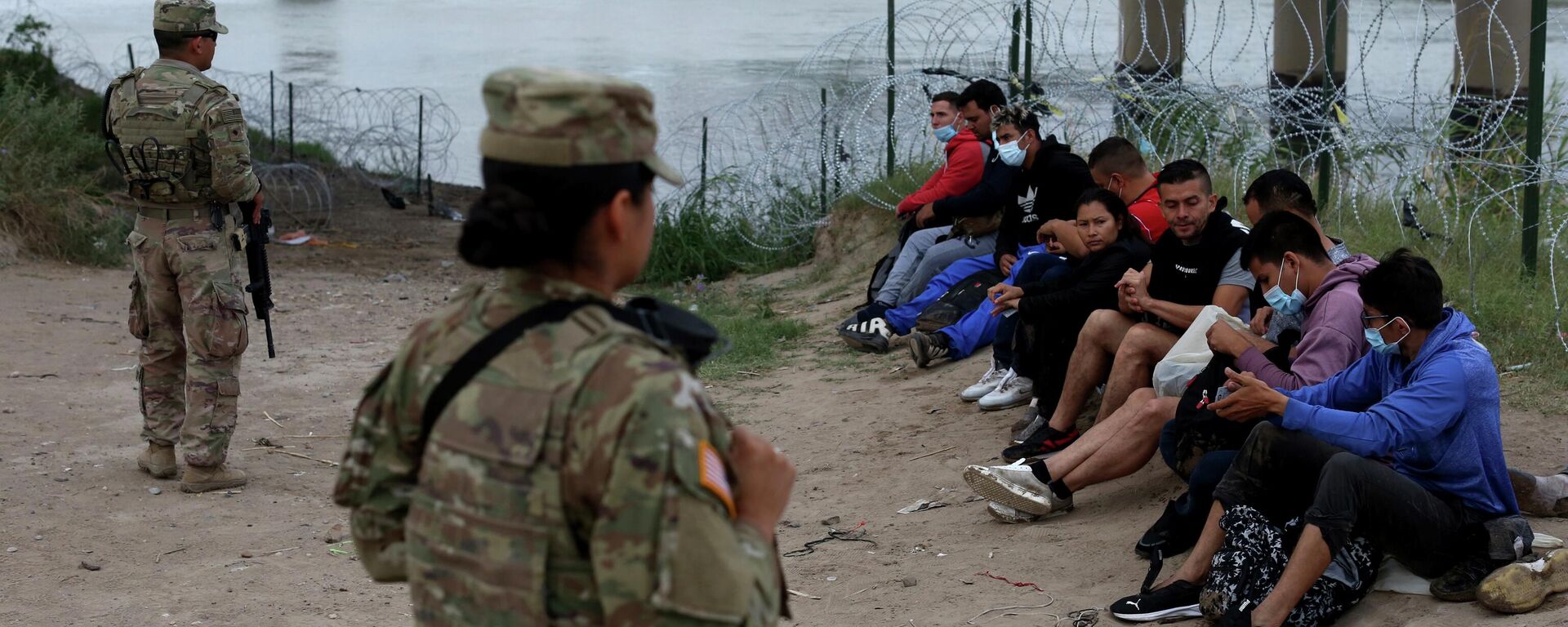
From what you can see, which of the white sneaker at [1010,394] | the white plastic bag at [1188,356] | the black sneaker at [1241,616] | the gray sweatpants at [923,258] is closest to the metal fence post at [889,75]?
the gray sweatpants at [923,258]

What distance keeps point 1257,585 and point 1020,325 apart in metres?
2.21

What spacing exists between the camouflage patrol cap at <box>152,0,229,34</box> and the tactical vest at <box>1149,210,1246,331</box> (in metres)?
3.46

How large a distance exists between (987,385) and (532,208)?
15.6 feet

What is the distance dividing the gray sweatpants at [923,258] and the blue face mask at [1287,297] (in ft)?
9.47

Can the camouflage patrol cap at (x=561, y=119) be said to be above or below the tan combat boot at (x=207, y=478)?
above

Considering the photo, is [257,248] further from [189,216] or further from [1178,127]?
[1178,127]

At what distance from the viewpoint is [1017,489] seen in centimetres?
479

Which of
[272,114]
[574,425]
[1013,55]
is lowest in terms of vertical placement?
[574,425]

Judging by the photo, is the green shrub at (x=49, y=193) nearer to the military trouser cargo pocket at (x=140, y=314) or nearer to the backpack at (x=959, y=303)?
the military trouser cargo pocket at (x=140, y=314)

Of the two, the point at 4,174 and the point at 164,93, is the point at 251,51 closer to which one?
the point at 4,174

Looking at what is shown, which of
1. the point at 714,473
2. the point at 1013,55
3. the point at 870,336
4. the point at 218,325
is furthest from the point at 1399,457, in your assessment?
the point at 1013,55

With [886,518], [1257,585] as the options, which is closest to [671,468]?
[1257,585]

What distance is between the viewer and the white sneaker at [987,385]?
20.3 ft

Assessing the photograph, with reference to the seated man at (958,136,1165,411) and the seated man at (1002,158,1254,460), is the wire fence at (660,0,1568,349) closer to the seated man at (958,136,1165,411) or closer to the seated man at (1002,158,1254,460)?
→ the seated man at (958,136,1165,411)
